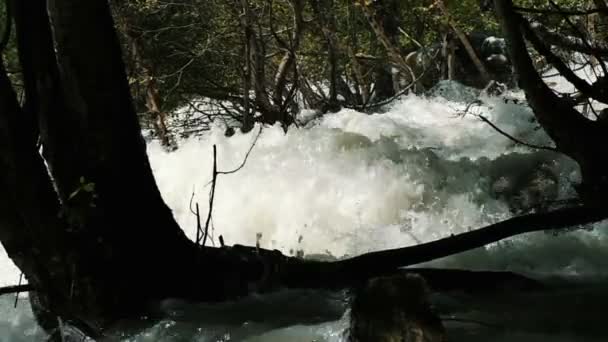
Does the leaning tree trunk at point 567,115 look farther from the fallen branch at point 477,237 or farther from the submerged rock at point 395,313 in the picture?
the submerged rock at point 395,313

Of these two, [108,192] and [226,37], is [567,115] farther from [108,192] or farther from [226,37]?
[226,37]

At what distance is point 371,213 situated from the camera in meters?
7.74

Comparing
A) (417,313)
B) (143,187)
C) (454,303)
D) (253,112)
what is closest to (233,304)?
(143,187)

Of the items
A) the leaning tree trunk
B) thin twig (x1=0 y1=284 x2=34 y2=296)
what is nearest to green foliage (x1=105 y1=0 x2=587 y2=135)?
the leaning tree trunk

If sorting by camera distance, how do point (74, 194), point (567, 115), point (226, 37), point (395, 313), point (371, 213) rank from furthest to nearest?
point (226, 37) → point (371, 213) → point (567, 115) → point (74, 194) → point (395, 313)

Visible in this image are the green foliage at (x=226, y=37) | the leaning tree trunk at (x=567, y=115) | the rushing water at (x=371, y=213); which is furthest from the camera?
the green foliage at (x=226, y=37)

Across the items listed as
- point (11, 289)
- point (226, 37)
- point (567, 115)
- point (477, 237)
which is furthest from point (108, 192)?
point (226, 37)

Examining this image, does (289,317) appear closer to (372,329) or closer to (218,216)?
(372,329)

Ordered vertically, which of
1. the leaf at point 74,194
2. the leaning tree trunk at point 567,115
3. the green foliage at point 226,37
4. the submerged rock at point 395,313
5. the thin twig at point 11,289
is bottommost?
the submerged rock at point 395,313

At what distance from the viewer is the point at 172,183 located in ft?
32.9

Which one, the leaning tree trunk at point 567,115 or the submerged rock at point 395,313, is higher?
the leaning tree trunk at point 567,115

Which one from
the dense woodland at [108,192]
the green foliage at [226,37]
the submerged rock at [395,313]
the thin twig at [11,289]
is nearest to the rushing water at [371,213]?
the dense woodland at [108,192]

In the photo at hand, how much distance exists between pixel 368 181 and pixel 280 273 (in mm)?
4061

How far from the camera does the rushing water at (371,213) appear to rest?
13.5ft
